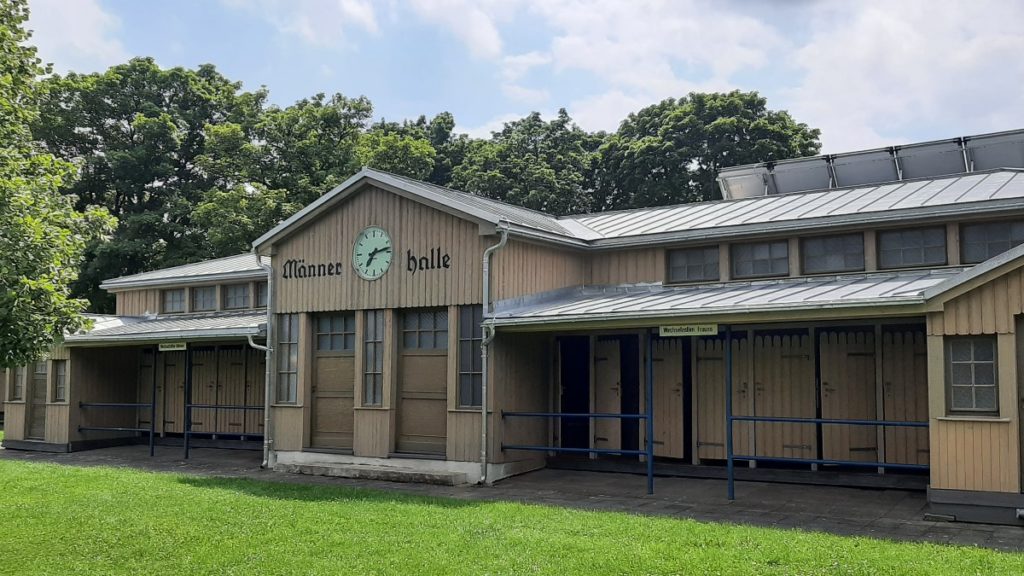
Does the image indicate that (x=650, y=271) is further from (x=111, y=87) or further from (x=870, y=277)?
(x=111, y=87)

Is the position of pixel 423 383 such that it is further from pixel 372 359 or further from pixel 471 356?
pixel 471 356

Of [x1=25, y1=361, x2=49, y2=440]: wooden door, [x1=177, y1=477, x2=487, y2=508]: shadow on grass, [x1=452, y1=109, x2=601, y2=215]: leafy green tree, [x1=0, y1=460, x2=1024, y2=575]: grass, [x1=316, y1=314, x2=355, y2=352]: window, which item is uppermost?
[x1=452, y1=109, x2=601, y2=215]: leafy green tree

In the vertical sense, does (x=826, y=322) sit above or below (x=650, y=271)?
below

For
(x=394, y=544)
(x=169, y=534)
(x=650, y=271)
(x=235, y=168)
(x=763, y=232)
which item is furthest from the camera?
(x=235, y=168)

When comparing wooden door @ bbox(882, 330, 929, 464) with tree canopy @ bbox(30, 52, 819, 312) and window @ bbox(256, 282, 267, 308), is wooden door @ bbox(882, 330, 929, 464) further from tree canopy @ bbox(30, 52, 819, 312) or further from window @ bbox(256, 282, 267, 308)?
tree canopy @ bbox(30, 52, 819, 312)

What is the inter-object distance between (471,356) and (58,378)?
11237 mm

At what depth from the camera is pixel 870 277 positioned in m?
12.4

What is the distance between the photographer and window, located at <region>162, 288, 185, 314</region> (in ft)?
66.2

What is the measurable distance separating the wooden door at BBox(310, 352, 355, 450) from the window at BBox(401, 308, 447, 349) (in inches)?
47.3

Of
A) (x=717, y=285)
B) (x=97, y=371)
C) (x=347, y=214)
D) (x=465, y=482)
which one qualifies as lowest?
(x=465, y=482)

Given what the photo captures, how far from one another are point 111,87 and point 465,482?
89.7 ft

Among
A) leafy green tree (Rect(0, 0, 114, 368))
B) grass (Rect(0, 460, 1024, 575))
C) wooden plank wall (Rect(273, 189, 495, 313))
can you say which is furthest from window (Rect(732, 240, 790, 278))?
leafy green tree (Rect(0, 0, 114, 368))

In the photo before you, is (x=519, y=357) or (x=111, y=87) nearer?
(x=519, y=357)

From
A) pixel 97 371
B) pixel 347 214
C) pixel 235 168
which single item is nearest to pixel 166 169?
pixel 235 168
